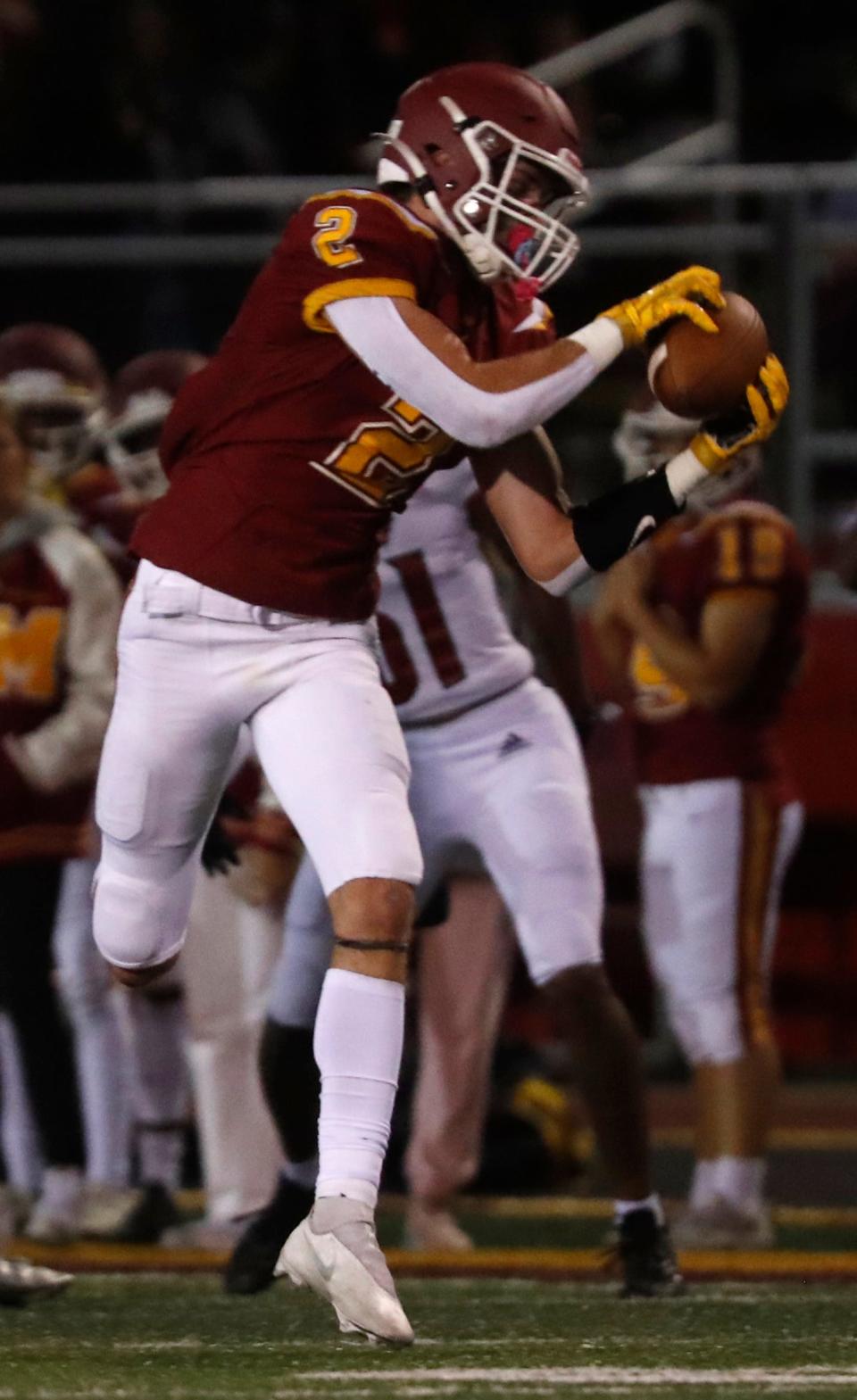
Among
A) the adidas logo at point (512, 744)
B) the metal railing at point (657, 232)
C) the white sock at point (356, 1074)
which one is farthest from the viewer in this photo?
the metal railing at point (657, 232)

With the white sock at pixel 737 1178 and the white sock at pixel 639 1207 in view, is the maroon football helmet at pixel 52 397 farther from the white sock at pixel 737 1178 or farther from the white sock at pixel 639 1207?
the white sock at pixel 639 1207

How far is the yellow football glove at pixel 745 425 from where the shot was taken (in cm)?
392

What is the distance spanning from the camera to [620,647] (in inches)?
248

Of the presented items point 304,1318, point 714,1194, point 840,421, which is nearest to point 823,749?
point 840,421

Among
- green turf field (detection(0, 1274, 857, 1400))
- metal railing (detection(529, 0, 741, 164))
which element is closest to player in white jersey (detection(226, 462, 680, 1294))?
green turf field (detection(0, 1274, 857, 1400))

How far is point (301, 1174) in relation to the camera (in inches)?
191

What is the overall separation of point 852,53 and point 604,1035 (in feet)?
23.2

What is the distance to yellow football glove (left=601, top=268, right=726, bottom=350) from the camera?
12.9 ft

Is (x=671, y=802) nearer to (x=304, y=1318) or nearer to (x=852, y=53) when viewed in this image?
(x=304, y=1318)

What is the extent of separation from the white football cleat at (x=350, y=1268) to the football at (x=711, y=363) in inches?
45.4

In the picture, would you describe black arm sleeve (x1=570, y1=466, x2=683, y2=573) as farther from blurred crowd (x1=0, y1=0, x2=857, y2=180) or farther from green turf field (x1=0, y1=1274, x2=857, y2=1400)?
blurred crowd (x1=0, y1=0, x2=857, y2=180)

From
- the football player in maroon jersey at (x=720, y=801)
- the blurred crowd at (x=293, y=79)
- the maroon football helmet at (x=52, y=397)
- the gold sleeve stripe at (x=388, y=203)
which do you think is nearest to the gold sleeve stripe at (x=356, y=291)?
the gold sleeve stripe at (x=388, y=203)

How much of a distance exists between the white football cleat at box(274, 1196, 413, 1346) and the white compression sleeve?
1022 millimetres

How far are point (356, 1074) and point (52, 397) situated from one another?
3.09 m
